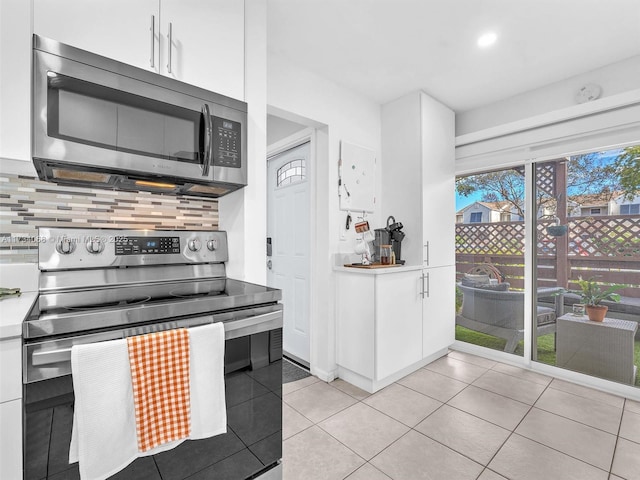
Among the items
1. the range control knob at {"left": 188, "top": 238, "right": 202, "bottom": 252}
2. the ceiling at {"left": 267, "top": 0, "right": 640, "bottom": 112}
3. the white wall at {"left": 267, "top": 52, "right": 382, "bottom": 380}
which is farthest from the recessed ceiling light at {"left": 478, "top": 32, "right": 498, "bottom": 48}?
the range control knob at {"left": 188, "top": 238, "right": 202, "bottom": 252}

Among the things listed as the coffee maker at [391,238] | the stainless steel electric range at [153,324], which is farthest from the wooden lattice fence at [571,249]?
the stainless steel electric range at [153,324]

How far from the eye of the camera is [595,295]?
2.62m

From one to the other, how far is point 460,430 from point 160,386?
1.83 meters

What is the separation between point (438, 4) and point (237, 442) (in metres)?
2.45

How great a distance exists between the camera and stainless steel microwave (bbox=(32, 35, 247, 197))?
3.50 feet

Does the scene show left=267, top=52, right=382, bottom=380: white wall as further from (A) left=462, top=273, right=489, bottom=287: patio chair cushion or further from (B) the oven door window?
(A) left=462, top=273, right=489, bottom=287: patio chair cushion

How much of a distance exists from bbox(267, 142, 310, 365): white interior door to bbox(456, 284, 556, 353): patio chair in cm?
172

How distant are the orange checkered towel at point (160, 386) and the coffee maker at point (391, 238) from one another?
6.91ft

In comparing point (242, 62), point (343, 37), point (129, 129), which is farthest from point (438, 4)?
point (129, 129)

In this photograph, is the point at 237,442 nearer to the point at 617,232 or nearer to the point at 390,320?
the point at 390,320

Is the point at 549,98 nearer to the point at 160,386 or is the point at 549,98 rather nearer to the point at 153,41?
the point at 153,41

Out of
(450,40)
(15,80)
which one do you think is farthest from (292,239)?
(15,80)

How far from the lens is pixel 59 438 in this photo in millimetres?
840

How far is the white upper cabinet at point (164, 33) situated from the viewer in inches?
44.0
